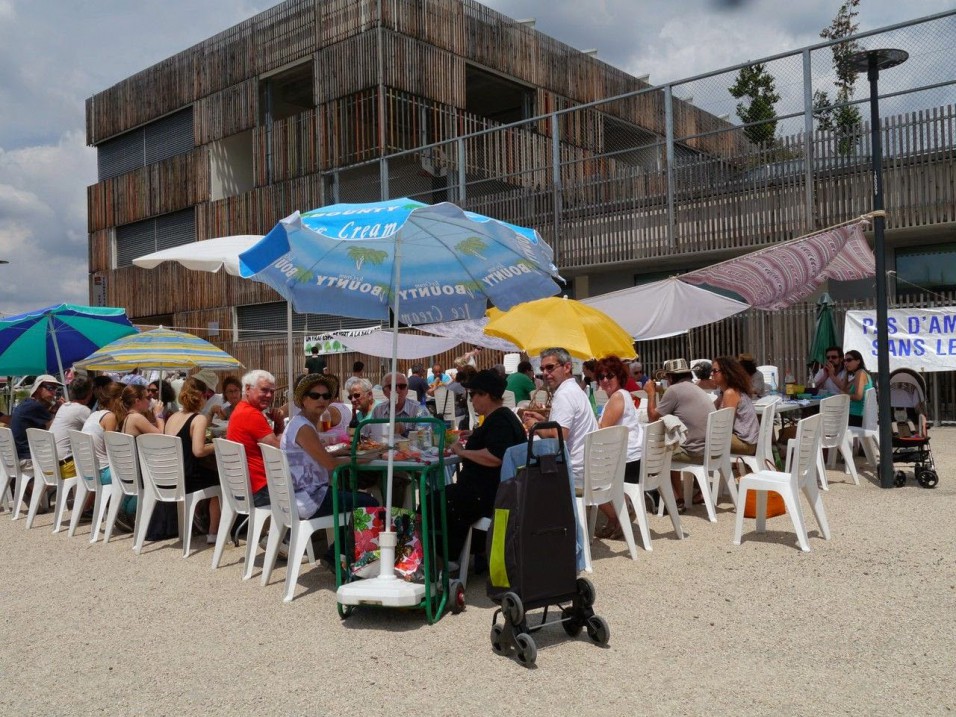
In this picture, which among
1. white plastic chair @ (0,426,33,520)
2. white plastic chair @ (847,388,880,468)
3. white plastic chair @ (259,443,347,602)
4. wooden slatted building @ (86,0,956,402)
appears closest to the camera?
white plastic chair @ (259,443,347,602)

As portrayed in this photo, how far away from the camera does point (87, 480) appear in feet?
26.2

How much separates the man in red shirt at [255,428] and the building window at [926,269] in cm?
1365

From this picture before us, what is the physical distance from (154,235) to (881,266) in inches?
1016

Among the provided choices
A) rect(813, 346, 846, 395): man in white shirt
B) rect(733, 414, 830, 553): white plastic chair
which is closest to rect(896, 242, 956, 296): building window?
rect(813, 346, 846, 395): man in white shirt

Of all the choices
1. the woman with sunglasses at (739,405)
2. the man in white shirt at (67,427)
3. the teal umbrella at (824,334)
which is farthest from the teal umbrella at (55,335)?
the teal umbrella at (824,334)

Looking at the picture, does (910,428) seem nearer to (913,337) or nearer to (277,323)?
(913,337)

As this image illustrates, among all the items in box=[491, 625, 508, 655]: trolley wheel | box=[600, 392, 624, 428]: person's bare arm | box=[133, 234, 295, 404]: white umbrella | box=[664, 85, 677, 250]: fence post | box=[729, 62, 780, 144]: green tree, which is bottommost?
box=[491, 625, 508, 655]: trolley wheel

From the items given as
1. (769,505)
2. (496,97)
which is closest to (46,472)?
(769,505)

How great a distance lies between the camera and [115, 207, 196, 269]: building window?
28.9 metres

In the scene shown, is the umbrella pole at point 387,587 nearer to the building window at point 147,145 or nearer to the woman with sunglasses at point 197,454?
the woman with sunglasses at point 197,454

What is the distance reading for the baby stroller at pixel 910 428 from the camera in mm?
9016

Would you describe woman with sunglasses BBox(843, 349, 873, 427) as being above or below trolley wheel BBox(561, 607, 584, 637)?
above

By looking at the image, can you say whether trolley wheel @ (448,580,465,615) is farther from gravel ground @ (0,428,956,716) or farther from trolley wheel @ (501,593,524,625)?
trolley wheel @ (501,593,524,625)

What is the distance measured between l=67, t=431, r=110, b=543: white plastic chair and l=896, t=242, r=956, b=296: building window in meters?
14.2
